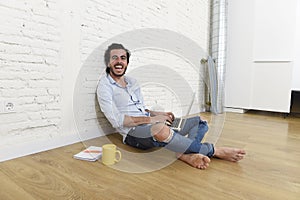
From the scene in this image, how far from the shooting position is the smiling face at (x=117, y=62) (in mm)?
1629

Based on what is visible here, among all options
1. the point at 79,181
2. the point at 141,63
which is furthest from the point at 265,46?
the point at 79,181

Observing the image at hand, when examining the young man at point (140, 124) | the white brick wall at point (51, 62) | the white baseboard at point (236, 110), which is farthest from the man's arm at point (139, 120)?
the white baseboard at point (236, 110)

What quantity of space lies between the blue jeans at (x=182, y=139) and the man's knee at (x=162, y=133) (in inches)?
1.0

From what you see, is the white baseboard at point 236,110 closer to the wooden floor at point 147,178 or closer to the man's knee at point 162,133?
the wooden floor at point 147,178

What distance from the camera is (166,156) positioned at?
139 cm

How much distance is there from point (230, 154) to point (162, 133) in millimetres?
456

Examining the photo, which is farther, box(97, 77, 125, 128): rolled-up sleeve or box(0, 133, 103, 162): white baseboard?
box(97, 77, 125, 128): rolled-up sleeve

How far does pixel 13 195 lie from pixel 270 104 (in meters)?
3.12

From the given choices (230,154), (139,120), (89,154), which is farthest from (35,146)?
(230,154)

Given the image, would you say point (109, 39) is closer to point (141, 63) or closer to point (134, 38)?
point (134, 38)

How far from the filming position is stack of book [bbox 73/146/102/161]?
1.30m

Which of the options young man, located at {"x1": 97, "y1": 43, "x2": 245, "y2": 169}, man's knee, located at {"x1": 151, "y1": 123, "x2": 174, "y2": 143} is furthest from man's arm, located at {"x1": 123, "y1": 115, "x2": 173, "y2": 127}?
man's knee, located at {"x1": 151, "y1": 123, "x2": 174, "y2": 143}

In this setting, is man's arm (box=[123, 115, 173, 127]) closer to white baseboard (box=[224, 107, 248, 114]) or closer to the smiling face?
the smiling face

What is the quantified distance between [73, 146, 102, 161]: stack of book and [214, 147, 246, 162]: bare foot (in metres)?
0.75
